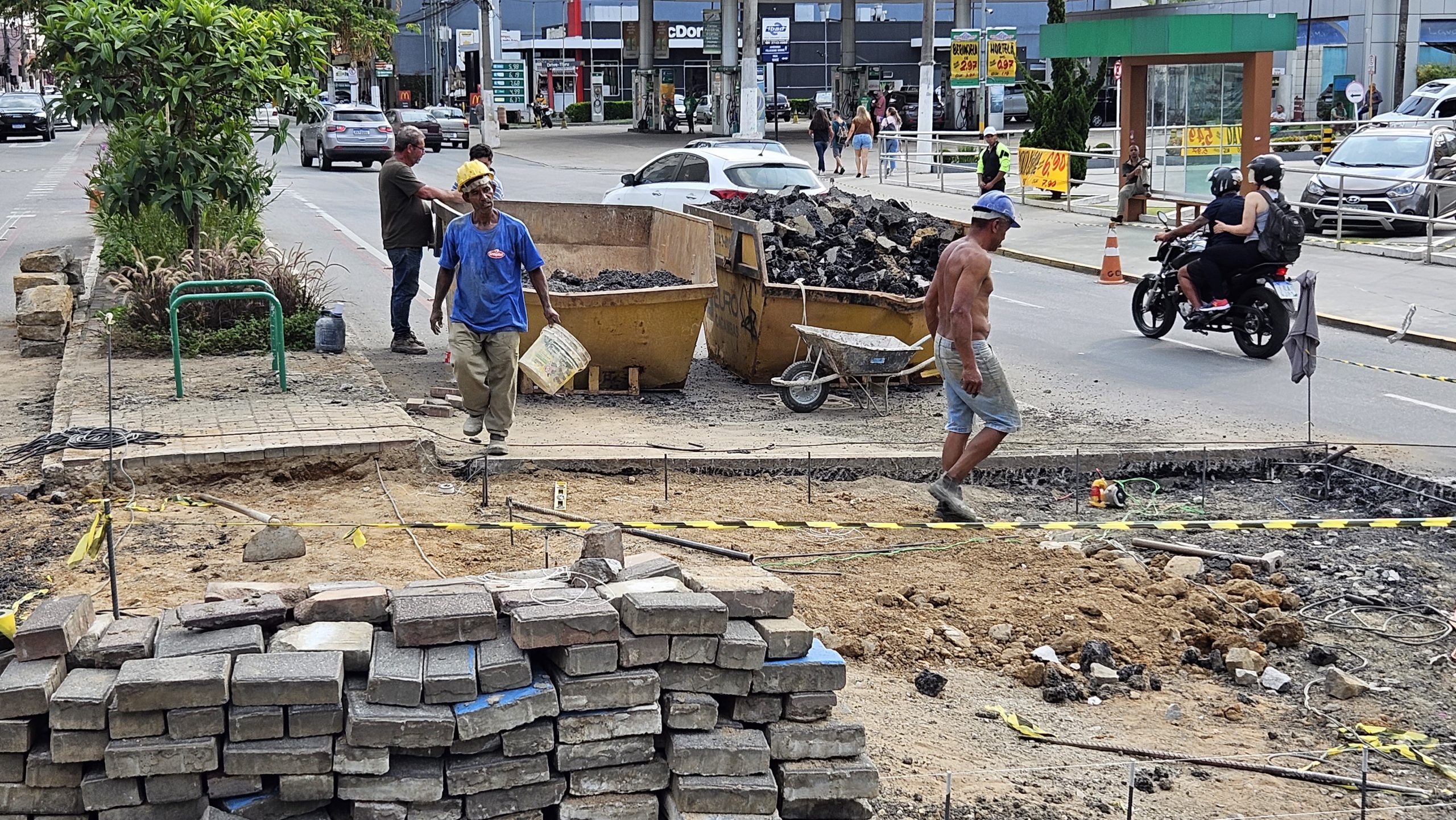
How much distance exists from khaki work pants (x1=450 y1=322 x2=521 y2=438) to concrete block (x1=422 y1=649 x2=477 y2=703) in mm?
4796

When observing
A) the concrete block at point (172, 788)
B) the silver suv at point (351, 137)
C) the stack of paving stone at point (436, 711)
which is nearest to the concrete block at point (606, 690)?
the stack of paving stone at point (436, 711)

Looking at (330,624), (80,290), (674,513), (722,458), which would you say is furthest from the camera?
(80,290)

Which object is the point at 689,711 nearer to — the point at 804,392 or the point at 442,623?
the point at 442,623

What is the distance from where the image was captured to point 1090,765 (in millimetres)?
5211

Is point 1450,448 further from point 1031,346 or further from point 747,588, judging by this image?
point 747,588

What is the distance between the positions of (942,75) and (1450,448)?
61415 mm

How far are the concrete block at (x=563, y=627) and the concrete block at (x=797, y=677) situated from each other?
50cm

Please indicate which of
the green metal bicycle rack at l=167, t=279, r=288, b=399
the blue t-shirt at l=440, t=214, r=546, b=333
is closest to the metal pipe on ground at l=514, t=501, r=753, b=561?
the blue t-shirt at l=440, t=214, r=546, b=333

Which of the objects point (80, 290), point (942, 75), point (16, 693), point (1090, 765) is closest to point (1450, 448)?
point (1090, 765)

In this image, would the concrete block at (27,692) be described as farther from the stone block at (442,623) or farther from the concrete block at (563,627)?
the concrete block at (563,627)

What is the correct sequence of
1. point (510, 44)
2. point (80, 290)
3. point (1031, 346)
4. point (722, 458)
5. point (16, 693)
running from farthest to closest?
point (510, 44)
point (80, 290)
point (1031, 346)
point (722, 458)
point (16, 693)

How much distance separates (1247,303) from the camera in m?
13.5

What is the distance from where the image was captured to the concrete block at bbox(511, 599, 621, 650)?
14.4ft

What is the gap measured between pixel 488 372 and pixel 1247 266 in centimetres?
777
